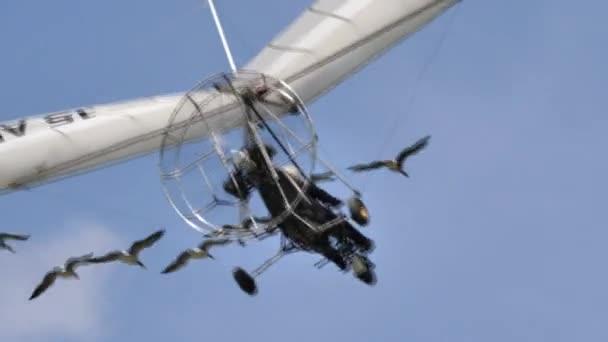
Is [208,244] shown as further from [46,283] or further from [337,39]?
[337,39]

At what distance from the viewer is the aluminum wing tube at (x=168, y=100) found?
226 ft

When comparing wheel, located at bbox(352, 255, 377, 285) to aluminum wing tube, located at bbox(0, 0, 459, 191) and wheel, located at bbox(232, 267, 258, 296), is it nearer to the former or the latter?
wheel, located at bbox(232, 267, 258, 296)

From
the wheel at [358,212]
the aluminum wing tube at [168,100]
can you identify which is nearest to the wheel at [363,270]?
the wheel at [358,212]

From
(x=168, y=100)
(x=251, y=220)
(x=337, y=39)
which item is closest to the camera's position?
(x=251, y=220)

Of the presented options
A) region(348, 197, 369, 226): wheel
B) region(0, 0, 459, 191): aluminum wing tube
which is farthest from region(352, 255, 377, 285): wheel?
region(0, 0, 459, 191): aluminum wing tube

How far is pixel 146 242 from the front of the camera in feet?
207

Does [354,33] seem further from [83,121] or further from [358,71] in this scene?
[83,121]

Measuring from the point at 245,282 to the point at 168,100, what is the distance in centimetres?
1267

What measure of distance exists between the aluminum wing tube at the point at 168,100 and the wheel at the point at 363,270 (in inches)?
408

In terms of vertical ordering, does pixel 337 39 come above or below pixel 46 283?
above

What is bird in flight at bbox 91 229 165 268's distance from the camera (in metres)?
63.2

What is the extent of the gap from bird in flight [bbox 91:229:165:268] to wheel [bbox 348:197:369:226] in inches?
285

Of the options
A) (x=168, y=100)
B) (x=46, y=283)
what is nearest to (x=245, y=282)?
(x=46, y=283)

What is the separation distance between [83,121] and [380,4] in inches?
483
